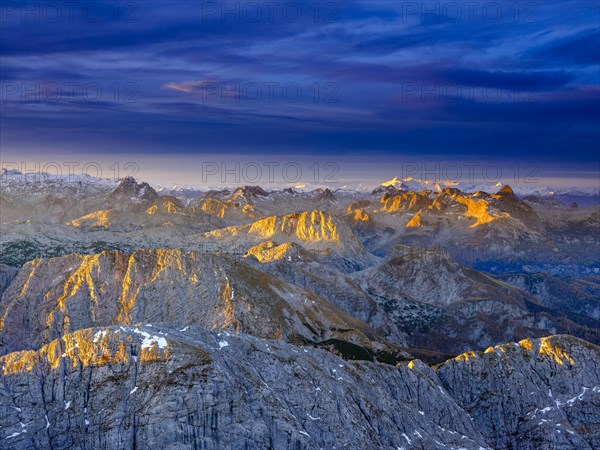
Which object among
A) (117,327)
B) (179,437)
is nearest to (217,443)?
(179,437)

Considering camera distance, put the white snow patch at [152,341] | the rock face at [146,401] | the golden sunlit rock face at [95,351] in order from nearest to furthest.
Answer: the rock face at [146,401] → the golden sunlit rock face at [95,351] → the white snow patch at [152,341]

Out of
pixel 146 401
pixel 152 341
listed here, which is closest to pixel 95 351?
pixel 152 341

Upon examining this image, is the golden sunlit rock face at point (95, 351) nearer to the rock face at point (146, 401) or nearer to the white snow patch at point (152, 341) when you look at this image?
the white snow patch at point (152, 341)

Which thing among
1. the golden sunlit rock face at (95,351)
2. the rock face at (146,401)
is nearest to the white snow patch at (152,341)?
the golden sunlit rock face at (95,351)

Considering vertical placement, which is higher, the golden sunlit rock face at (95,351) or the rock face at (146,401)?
the golden sunlit rock face at (95,351)

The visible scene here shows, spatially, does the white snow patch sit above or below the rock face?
above

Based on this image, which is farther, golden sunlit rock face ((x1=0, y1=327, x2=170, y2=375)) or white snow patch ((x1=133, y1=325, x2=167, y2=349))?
white snow patch ((x1=133, y1=325, x2=167, y2=349))

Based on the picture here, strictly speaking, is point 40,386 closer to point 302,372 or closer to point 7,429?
point 7,429

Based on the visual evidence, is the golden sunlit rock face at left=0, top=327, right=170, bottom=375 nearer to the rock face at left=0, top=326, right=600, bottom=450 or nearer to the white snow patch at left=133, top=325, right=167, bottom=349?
the white snow patch at left=133, top=325, right=167, bottom=349

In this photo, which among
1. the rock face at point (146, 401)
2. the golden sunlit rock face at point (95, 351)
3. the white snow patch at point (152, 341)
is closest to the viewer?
the rock face at point (146, 401)

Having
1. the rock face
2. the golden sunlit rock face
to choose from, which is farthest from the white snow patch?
the rock face

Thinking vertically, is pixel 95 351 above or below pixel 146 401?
above

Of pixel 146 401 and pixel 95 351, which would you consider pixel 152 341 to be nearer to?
pixel 95 351
